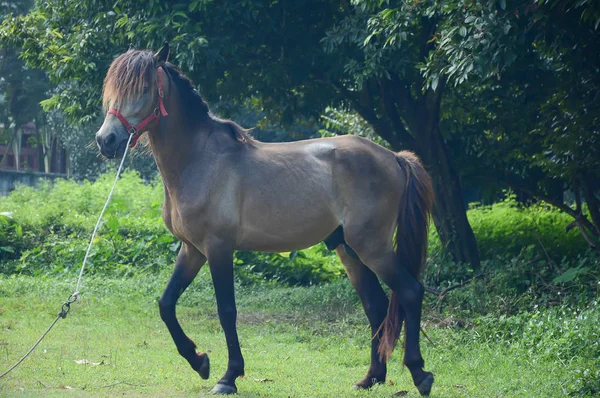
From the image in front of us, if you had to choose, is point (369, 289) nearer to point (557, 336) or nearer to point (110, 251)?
point (557, 336)

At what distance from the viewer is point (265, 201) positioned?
5879 millimetres

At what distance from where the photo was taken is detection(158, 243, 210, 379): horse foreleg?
5.75 m

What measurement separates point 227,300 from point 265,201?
0.82 m

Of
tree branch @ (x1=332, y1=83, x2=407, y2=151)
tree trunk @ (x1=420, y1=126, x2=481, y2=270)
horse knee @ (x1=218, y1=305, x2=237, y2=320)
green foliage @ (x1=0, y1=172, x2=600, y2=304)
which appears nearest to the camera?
horse knee @ (x1=218, y1=305, x2=237, y2=320)

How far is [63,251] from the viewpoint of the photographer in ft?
40.7

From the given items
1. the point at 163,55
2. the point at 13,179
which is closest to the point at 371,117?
the point at 163,55

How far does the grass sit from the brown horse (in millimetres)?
472

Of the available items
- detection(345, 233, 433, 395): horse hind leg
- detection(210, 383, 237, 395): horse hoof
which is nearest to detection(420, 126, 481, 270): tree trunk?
detection(345, 233, 433, 395): horse hind leg

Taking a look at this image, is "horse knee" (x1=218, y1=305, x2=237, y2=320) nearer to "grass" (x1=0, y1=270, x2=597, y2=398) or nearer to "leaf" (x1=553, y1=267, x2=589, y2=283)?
"grass" (x1=0, y1=270, x2=597, y2=398)

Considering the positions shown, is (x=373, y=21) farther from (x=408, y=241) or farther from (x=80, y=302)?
(x=80, y=302)

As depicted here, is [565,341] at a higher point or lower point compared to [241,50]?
lower

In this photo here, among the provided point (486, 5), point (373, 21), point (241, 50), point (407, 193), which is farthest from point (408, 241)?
point (241, 50)

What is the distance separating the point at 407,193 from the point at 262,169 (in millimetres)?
1185

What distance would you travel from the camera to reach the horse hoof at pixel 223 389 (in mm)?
5461
